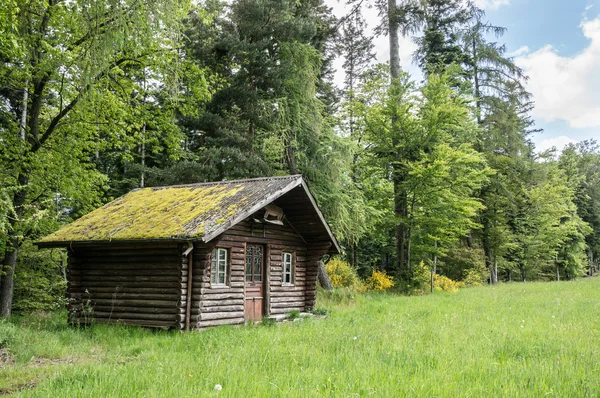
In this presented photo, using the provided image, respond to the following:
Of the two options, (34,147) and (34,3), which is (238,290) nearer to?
(34,147)

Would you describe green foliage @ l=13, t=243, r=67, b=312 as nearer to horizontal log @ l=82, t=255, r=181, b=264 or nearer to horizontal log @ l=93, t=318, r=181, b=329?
horizontal log @ l=82, t=255, r=181, b=264

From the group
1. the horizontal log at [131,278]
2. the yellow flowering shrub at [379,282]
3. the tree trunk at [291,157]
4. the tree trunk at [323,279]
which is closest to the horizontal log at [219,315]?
the horizontal log at [131,278]

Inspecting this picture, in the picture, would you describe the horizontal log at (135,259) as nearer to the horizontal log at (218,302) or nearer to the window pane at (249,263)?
the horizontal log at (218,302)

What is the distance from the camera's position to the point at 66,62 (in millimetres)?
13875

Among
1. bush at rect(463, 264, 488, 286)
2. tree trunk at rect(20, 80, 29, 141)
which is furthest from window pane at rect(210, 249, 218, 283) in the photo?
bush at rect(463, 264, 488, 286)

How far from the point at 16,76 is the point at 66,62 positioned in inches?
129

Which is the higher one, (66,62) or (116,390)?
(66,62)

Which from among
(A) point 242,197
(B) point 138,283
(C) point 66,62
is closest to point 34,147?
(C) point 66,62

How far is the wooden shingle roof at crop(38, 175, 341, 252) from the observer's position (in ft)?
40.8

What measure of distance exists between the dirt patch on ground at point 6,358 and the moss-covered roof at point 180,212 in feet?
13.2

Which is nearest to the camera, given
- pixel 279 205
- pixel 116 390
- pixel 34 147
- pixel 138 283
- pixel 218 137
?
pixel 116 390

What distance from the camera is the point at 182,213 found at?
1374 centimetres

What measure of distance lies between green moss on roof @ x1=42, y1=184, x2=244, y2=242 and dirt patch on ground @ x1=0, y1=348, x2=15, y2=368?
4019 mm

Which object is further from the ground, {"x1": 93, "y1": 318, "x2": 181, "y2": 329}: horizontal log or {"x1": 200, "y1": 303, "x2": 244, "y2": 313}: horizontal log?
{"x1": 200, "y1": 303, "x2": 244, "y2": 313}: horizontal log
